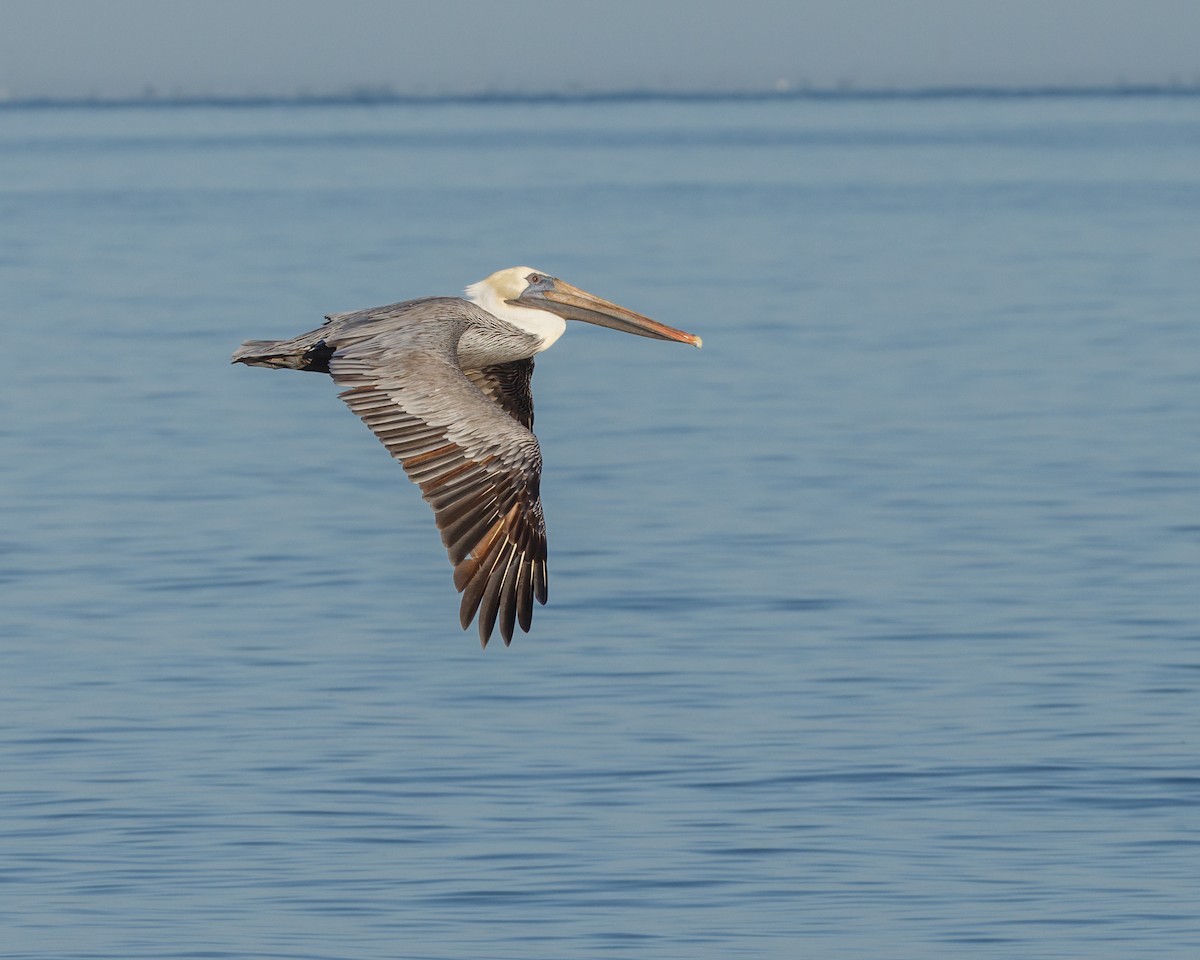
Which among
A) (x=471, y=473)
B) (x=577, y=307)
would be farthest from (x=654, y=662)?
(x=471, y=473)

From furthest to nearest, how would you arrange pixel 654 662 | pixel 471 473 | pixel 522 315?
pixel 654 662 → pixel 522 315 → pixel 471 473

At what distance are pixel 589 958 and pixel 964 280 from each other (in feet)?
90.8

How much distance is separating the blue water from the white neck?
196 cm

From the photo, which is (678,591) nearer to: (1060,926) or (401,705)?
(401,705)

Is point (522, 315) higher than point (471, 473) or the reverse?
higher

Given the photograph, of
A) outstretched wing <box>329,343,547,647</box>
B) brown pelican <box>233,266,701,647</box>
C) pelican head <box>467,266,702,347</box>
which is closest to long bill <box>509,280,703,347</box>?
pelican head <box>467,266,702,347</box>

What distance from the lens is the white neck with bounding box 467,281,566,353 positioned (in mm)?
10398

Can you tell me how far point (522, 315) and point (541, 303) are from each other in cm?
12

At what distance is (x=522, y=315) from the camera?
10.5 m

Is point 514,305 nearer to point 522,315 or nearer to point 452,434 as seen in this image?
point 522,315

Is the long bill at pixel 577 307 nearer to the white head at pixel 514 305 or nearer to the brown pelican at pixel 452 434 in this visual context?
the white head at pixel 514 305

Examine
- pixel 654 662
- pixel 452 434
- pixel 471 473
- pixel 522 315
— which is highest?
pixel 522 315

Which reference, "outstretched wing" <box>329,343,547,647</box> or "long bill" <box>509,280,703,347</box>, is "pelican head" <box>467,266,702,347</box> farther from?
"outstretched wing" <box>329,343,547,647</box>

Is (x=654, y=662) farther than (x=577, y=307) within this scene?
Yes
